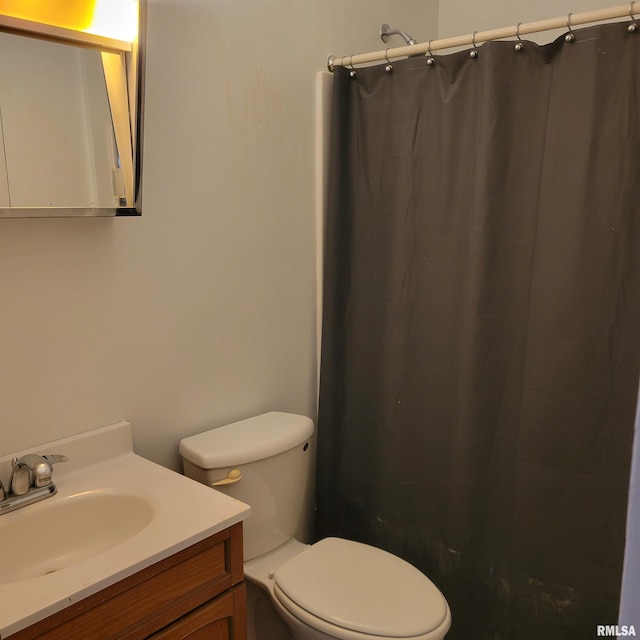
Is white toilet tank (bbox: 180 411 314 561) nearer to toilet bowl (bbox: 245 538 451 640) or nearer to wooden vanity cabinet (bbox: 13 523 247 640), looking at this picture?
toilet bowl (bbox: 245 538 451 640)

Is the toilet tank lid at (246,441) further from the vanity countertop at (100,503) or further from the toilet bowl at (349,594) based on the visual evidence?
the toilet bowl at (349,594)

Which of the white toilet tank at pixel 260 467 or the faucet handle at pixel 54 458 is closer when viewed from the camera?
the faucet handle at pixel 54 458

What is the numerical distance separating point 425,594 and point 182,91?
148 centimetres

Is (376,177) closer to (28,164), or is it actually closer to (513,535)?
(28,164)

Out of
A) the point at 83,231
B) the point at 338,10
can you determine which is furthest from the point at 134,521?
the point at 338,10

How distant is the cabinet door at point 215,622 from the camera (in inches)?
46.9

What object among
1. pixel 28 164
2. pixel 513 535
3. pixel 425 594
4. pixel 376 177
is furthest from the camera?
pixel 376 177

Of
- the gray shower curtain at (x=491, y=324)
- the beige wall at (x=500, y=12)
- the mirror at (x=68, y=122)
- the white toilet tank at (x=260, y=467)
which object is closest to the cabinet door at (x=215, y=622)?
the white toilet tank at (x=260, y=467)

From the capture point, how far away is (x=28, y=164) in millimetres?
1253

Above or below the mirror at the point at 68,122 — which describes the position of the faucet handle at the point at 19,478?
below

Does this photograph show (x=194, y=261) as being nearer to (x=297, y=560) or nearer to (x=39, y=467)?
(x=39, y=467)

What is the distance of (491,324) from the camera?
5.62 ft

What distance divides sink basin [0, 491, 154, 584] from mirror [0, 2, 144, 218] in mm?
654

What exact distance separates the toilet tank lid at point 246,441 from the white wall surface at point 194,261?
0.08m
